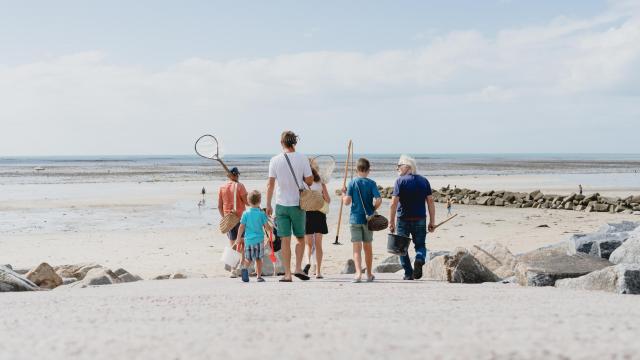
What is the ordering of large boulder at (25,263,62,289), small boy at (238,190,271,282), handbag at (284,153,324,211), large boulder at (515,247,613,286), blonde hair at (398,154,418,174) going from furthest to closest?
1. large boulder at (25,263,62,289)
2. blonde hair at (398,154,418,174)
3. small boy at (238,190,271,282)
4. handbag at (284,153,324,211)
5. large boulder at (515,247,613,286)

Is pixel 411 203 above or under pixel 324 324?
above

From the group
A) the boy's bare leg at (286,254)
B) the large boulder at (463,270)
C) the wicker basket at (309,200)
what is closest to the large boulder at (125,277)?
the boy's bare leg at (286,254)

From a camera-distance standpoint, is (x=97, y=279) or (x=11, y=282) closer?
(x=11, y=282)

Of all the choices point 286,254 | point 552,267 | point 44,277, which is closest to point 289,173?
point 286,254

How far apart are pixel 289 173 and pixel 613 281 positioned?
12.7 feet

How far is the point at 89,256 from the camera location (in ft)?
45.0

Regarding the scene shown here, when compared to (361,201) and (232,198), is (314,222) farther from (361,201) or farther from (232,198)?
(232,198)

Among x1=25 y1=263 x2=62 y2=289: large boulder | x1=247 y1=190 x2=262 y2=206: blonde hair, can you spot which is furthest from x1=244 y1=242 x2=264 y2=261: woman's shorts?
x1=25 y1=263 x2=62 y2=289: large boulder

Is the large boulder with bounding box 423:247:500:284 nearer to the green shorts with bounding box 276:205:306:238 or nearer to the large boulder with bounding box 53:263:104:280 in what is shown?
the green shorts with bounding box 276:205:306:238

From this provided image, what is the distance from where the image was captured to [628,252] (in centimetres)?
868

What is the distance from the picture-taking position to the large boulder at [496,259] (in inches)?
363

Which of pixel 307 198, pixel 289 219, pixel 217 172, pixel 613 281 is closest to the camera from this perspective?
pixel 613 281

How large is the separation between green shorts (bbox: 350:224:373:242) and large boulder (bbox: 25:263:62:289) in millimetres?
4540

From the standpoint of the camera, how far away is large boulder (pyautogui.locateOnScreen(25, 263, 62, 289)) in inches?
368
